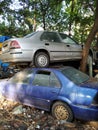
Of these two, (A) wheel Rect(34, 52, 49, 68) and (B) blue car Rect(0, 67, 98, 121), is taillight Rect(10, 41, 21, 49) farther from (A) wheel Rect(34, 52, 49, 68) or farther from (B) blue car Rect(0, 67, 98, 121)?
(B) blue car Rect(0, 67, 98, 121)

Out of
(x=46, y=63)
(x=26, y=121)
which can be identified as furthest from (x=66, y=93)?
(x=46, y=63)

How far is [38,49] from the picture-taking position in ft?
27.2

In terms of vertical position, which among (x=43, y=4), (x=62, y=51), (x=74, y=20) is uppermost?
(x=43, y=4)

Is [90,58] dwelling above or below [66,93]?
above

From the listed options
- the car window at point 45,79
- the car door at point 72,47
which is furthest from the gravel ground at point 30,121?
the car door at point 72,47

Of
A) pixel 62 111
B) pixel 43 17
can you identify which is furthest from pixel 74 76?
pixel 43 17

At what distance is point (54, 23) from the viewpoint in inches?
909

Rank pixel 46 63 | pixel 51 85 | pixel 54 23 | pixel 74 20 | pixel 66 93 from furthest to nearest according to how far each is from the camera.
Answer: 1. pixel 54 23
2. pixel 74 20
3. pixel 46 63
4. pixel 51 85
5. pixel 66 93

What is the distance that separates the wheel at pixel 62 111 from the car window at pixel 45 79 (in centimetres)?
62

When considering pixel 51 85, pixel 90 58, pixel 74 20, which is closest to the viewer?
pixel 51 85

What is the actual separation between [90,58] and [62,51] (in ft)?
7.73

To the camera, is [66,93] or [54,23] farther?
[54,23]

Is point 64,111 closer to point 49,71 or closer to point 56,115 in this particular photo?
point 56,115

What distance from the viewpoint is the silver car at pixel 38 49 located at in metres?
8.09
